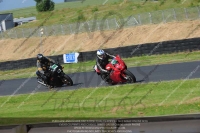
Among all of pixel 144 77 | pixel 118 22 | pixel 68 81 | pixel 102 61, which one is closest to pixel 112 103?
pixel 102 61

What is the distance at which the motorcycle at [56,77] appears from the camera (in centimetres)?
2159

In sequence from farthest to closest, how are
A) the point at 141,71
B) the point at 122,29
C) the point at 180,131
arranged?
1. the point at 122,29
2. the point at 141,71
3. the point at 180,131

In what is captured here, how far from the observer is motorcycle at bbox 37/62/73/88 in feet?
70.8

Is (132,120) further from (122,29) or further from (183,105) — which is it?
(122,29)

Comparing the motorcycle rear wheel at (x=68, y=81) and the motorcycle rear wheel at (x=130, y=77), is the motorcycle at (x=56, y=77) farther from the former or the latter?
the motorcycle rear wheel at (x=130, y=77)

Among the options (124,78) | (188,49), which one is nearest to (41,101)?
(124,78)

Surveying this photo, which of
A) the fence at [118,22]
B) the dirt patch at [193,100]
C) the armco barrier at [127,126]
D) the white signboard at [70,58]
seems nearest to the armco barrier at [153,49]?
the white signboard at [70,58]

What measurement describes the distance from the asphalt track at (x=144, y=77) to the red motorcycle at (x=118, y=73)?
576 mm

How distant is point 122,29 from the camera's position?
43500mm

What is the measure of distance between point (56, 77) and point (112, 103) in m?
6.71

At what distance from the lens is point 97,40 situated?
43844mm

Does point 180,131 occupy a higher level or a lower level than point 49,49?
higher

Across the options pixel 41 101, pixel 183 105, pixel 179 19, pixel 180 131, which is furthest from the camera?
pixel 179 19

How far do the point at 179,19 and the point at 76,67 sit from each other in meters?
10.8
